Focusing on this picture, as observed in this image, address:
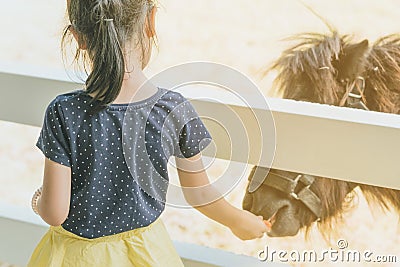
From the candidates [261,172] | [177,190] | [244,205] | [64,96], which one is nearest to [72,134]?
[64,96]

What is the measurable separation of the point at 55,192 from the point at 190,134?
0.19m

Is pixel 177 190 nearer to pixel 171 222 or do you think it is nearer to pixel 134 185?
pixel 134 185

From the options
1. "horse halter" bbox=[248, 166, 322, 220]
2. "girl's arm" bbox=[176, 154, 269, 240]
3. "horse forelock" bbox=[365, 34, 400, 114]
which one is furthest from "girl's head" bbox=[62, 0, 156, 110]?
"horse forelock" bbox=[365, 34, 400, 114]

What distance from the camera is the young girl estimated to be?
0.79m

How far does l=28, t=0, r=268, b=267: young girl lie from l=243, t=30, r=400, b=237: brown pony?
34 centimetres

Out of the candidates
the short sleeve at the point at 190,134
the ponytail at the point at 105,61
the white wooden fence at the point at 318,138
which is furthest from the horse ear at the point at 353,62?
the ponytail at the point at 105,61

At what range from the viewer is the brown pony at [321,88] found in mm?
1224

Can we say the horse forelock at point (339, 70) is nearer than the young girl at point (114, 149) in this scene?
No

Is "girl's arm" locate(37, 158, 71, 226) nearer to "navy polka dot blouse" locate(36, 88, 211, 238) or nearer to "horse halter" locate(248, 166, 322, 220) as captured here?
"navy polka dot blouse" locate(36, 88, 211, 238)

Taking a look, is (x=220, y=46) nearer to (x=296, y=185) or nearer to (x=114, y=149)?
(x=296, y=185)

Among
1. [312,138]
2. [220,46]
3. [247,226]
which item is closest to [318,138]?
[312,138]

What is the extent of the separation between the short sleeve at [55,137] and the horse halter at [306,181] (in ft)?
1.55

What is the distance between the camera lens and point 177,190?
912 millimetres

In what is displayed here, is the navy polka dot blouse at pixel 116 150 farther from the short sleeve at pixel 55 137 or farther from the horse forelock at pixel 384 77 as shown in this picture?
the horse forelock at pixel 384 77
